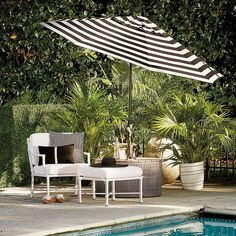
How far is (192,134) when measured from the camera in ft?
45.0

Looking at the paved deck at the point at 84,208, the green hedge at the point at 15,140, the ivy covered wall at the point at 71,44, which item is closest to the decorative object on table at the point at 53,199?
the paved deck at the point at 84,208

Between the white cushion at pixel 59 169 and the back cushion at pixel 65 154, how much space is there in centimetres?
37

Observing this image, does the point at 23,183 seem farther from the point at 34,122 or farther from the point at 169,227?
the point at 169,227

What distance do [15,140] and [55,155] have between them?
4.73 ft

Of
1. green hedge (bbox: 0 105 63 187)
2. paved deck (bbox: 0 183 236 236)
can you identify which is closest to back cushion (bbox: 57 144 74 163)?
paved deck (bbox: 0 183 236 236)

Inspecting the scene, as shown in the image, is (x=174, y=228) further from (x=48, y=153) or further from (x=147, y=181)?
(x=48, y=153)

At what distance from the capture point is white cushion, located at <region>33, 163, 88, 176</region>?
12078 millimetres

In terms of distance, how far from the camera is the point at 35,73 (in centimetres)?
1573

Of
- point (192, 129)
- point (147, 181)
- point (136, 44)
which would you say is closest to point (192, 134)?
point (192, 129)

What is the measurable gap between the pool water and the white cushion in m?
1.68

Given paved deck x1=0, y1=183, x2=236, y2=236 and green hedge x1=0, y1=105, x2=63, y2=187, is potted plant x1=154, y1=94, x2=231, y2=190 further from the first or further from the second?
green hedge x1=0, y1=105, x2=63, y2=187

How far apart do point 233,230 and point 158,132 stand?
3.64 meters

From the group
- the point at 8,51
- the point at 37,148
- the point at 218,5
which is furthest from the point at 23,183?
the point at 218,5

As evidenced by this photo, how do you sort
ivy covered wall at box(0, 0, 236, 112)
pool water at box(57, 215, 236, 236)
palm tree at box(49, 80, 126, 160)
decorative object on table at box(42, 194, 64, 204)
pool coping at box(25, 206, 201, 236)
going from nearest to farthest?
pool coping at box(25, 206, 201, 236)
pool water at box(57, 215, 236, 236)
decorative object on table at box(42, 194, 64, 204)
palm tree at box(49, 80, 126, 160)
ivy covered wall at box(0, 0, 236, 112)
